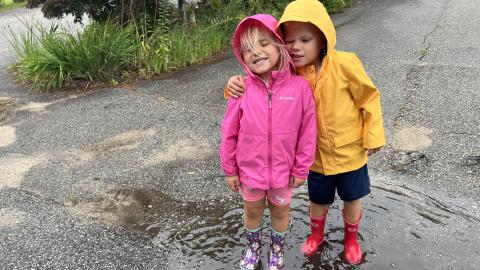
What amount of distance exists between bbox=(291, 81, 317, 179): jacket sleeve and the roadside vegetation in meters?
4.53

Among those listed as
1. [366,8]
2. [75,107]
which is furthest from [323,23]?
[366,8]

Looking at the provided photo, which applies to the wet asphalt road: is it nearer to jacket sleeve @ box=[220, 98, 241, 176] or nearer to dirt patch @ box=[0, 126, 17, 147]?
dirt patch @ box=[0, 126, 17, 147]

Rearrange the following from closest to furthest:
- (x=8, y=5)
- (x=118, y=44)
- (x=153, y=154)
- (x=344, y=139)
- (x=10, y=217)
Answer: (x=344, y=139) → (x=10, y=217) → (x=153, y=154) → (x=118, y=44) → (x=8, y=5)

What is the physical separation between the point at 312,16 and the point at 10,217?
2.61 m

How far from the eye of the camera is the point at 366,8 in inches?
392

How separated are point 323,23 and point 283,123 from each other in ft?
1.65

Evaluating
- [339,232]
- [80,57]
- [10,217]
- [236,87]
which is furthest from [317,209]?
[80,57]

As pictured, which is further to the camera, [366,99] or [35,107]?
[35,107]

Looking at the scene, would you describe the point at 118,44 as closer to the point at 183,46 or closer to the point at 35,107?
the point at 183,46

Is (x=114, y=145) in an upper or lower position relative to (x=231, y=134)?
lower

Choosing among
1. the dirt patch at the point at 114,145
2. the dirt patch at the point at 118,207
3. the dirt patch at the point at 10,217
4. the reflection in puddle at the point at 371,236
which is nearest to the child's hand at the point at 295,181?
the reflection in puddle at the point at 371,236

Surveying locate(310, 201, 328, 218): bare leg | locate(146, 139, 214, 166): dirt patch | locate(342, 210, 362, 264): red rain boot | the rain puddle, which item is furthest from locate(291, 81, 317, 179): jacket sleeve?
locate(146, 139, 214, 166): dirt patch

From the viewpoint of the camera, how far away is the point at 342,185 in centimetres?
255

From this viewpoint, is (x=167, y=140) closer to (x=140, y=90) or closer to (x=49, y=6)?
(x=140, y=90)
